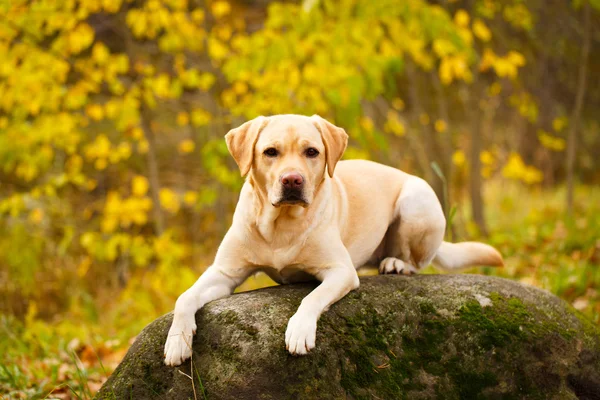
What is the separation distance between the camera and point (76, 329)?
525 centimetres

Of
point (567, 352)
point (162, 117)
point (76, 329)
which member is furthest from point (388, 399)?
point (162, 117)

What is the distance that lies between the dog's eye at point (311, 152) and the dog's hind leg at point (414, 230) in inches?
38.7

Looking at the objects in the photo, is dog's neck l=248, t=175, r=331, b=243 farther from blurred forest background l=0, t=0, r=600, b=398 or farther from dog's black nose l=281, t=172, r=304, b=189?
blurred forest background l=0, t=0, r=600, b=398

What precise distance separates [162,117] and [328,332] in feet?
25.7

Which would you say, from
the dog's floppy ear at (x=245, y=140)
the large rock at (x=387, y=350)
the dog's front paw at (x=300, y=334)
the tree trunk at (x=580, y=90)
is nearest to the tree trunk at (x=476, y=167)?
the tree trunk at (x=580, y=90)

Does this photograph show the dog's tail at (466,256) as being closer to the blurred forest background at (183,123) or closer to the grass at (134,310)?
the blurred forest background at (183,123)

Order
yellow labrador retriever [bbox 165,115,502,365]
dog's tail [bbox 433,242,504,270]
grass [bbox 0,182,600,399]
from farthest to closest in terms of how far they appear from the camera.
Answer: dog's tail [bbox 433,242,504,270], grass [bbox 0,182,600,399], yellow labrador retriever [bbox 165,115,502,365]

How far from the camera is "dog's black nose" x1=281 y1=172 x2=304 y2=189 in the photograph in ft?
8.91

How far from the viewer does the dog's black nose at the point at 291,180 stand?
8.91ft

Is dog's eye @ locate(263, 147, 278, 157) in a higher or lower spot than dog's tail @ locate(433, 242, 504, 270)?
higher

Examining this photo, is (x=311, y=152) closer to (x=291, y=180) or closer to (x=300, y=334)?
(x=291, y=180)

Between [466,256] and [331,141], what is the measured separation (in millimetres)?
1461

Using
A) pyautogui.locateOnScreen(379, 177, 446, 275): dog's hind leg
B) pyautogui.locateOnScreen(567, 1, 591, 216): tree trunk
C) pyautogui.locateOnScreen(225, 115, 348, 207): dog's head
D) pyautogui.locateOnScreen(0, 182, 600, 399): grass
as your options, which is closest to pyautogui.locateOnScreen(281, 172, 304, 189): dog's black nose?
pyautogui.locateOnScreen(225, 115, 348, 207): dog's head

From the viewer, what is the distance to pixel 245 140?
2957 millimetres
